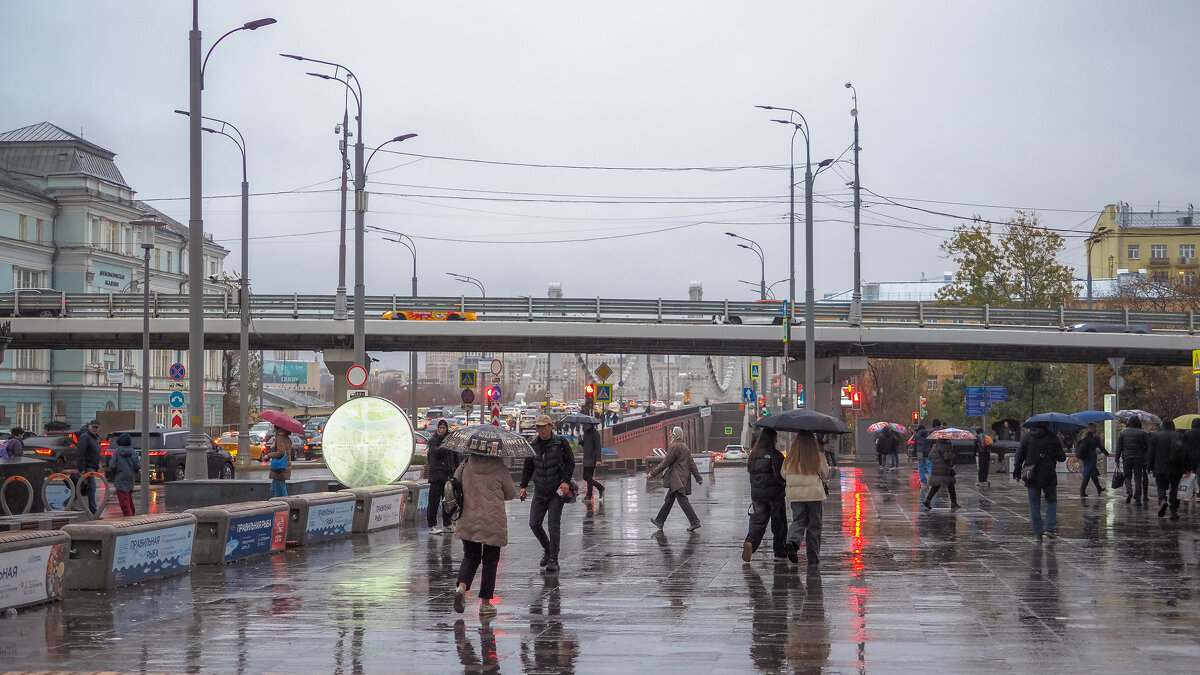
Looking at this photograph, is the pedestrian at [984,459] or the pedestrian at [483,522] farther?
the pedestrian at [984,459]

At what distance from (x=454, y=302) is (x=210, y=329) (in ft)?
29.0

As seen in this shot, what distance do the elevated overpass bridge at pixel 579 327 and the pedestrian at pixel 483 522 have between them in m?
33.1

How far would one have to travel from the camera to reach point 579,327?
45906 millimetres

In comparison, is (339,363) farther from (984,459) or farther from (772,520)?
(772,520)

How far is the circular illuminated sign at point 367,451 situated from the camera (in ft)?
79.3

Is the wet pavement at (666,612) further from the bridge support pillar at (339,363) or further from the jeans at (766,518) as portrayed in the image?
the bridge support pillar at (339,363)

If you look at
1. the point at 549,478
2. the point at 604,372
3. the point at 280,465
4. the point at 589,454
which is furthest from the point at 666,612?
the point at 604,372

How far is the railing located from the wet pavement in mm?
27870

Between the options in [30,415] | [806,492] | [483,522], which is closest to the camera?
[483,522]

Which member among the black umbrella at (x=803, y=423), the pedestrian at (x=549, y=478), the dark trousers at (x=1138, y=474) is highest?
the black umbrella at (x=803, y=423)

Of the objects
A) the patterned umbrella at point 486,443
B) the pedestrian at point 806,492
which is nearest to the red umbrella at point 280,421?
the pedestrian at point 806,492

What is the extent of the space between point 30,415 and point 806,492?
213 ft

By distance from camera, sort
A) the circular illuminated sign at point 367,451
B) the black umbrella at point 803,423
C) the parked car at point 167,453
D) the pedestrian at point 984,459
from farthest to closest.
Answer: the parked car at point 167,453 → the pedestrian at point 984,459 → the circular illuminated sign at point 367,451 → the black umbrella at point 803,423

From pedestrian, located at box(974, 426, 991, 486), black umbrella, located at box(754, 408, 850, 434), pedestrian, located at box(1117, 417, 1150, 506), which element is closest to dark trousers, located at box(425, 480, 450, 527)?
black umbrella, located at box(754, 408, 850, 434)
